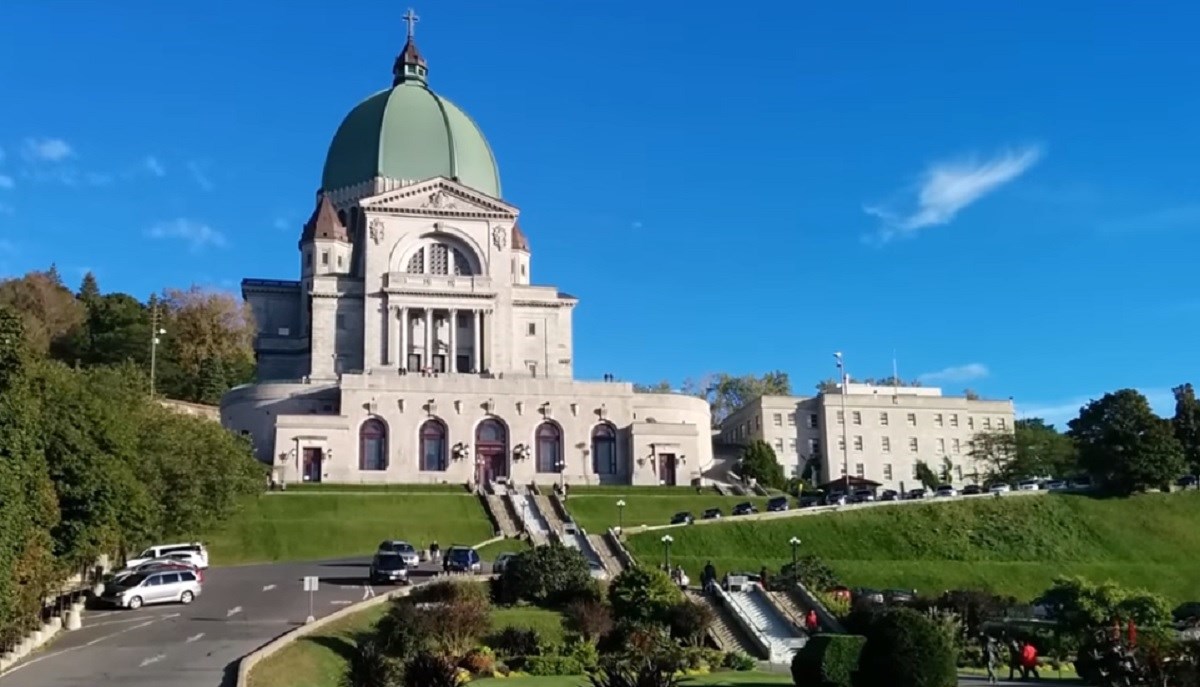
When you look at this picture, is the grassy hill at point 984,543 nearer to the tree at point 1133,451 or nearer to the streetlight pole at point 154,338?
the tree at point 1133,451

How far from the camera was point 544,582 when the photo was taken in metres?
41.5

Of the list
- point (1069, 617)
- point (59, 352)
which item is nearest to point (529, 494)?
point (1069, 617)

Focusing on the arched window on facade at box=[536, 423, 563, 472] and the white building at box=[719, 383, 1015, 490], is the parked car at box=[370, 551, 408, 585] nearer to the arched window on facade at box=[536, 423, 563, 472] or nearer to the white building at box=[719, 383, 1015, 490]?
the arched window on facade at box=[536, 423, 563, 472]

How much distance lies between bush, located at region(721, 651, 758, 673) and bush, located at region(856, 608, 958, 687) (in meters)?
9.38

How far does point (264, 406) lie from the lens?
81.4 meters

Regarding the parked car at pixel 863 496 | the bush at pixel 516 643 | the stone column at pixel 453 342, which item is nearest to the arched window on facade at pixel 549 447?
the stone column at pixel 453 342

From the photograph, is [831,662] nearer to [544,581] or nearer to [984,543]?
[544,581]

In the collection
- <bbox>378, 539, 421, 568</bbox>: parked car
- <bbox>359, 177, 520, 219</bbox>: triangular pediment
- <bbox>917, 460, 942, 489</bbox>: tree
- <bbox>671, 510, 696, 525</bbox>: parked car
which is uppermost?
<bbox>359, 177, 520, 219</bbox>: triangular pediment

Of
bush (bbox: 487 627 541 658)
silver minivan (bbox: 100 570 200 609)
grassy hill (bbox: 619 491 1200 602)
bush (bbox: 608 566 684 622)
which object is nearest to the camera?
bush (bbox: 487 627 541 658)

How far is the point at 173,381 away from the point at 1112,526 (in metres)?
66.5

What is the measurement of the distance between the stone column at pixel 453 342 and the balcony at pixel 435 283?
166 cm

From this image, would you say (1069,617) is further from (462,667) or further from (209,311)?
(209,311)

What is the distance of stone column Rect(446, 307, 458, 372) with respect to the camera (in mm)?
89062

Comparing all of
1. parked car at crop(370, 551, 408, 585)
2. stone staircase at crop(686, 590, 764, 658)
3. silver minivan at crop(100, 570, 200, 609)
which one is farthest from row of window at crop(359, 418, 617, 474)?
stone staircase at crop(686, 590, 764, 658)
